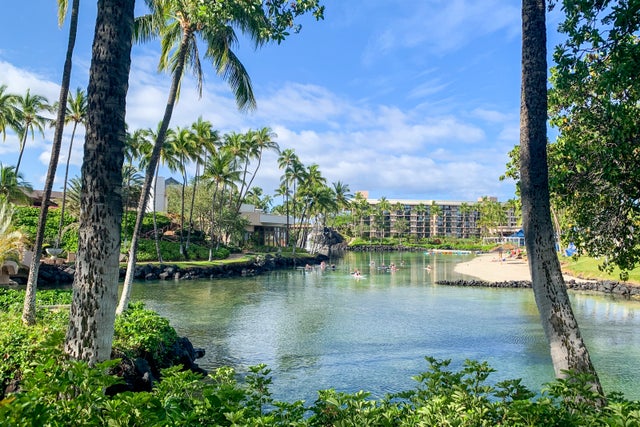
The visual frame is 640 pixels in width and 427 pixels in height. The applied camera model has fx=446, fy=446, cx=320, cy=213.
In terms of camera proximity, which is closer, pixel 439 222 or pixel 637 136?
pixel 637 136

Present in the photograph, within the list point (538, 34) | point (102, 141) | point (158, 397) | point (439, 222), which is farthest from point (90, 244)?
point (439, 222)

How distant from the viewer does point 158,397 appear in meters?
3.72

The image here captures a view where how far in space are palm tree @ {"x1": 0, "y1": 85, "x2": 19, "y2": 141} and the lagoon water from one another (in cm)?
1747

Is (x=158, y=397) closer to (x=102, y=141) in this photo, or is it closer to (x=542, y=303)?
(x=102, y=141)

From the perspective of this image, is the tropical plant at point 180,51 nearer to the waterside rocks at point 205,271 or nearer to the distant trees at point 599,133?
the distant trees at point 599,133

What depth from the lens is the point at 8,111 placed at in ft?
114

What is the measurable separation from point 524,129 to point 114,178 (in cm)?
500

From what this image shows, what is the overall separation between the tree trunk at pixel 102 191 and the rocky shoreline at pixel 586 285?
3073cm

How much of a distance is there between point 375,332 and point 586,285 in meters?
21.9

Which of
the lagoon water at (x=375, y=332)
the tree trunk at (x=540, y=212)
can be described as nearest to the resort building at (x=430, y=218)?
the lagoon water at (x=375, y=332)

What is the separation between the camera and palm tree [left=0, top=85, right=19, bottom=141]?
113 ft

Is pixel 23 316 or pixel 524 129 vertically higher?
pixel 524 129

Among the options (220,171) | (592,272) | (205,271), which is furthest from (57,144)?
(592,272)

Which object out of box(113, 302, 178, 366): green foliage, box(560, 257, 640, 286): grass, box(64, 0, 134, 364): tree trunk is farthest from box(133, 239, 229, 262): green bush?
box(64, 0, 134, 364): tree trunk
